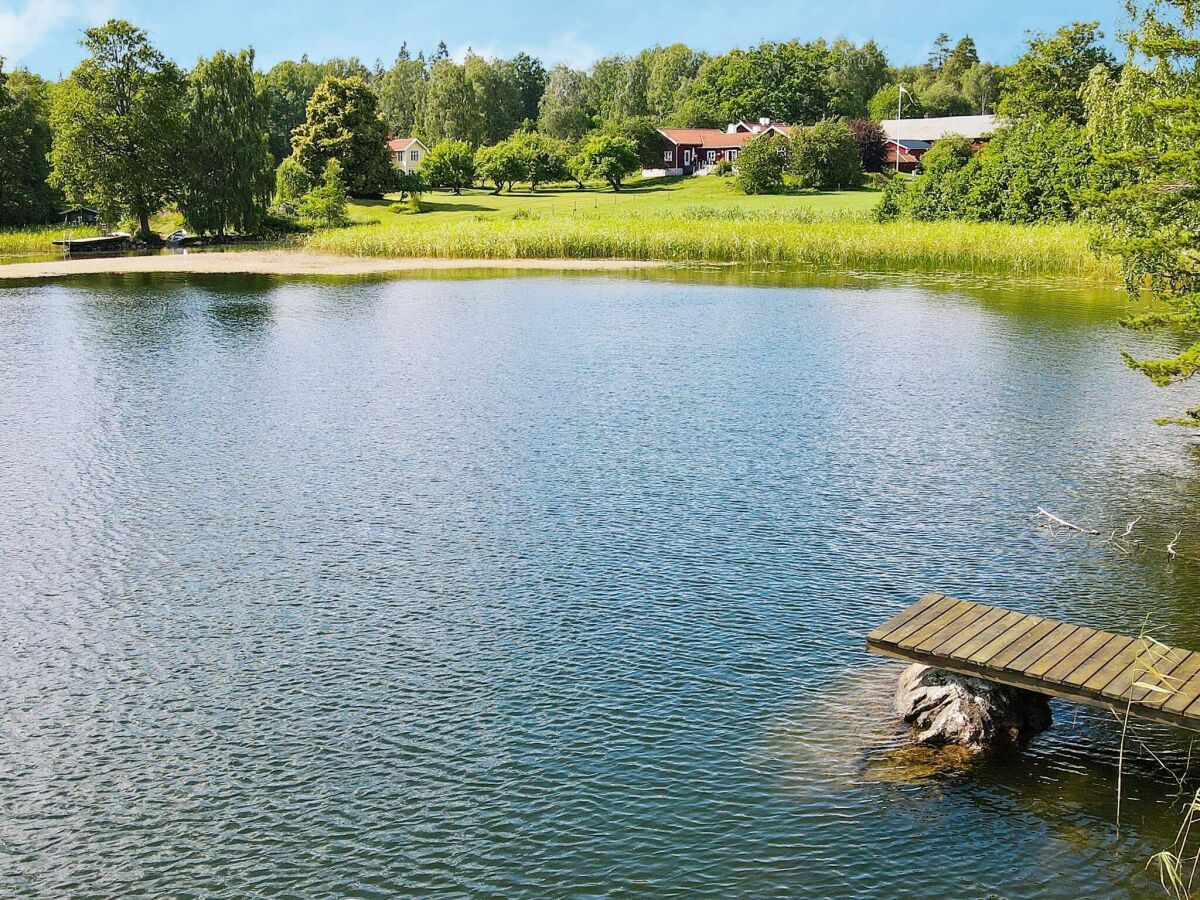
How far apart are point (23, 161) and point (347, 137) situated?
23.5m

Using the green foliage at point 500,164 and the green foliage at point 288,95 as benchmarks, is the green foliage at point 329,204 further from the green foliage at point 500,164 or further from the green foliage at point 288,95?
the green foliage at point 288,95

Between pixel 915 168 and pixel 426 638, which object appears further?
pixel 915 168

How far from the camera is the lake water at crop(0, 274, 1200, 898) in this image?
9.19m

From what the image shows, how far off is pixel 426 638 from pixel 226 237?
2668 inches

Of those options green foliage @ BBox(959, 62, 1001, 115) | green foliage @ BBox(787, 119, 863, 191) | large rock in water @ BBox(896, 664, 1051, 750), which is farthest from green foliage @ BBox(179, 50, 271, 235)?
green foliage @ BBox(959, 62, 1001, 115)

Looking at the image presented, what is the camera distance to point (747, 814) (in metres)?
9.59

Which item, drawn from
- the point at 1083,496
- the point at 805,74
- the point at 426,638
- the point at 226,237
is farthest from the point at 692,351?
the point at 805,74

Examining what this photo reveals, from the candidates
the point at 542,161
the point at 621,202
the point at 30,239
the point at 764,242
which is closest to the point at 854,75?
the point at 542,161

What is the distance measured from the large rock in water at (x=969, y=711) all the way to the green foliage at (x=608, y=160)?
315ft

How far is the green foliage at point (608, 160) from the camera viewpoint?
338ft

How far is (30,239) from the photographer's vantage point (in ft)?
243

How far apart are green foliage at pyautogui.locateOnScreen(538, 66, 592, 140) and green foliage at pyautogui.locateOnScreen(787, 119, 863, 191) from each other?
39618 mm

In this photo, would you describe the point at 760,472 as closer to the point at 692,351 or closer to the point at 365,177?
the point at 692,351

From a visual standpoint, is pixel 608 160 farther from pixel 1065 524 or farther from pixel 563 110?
pixel 1065 524
